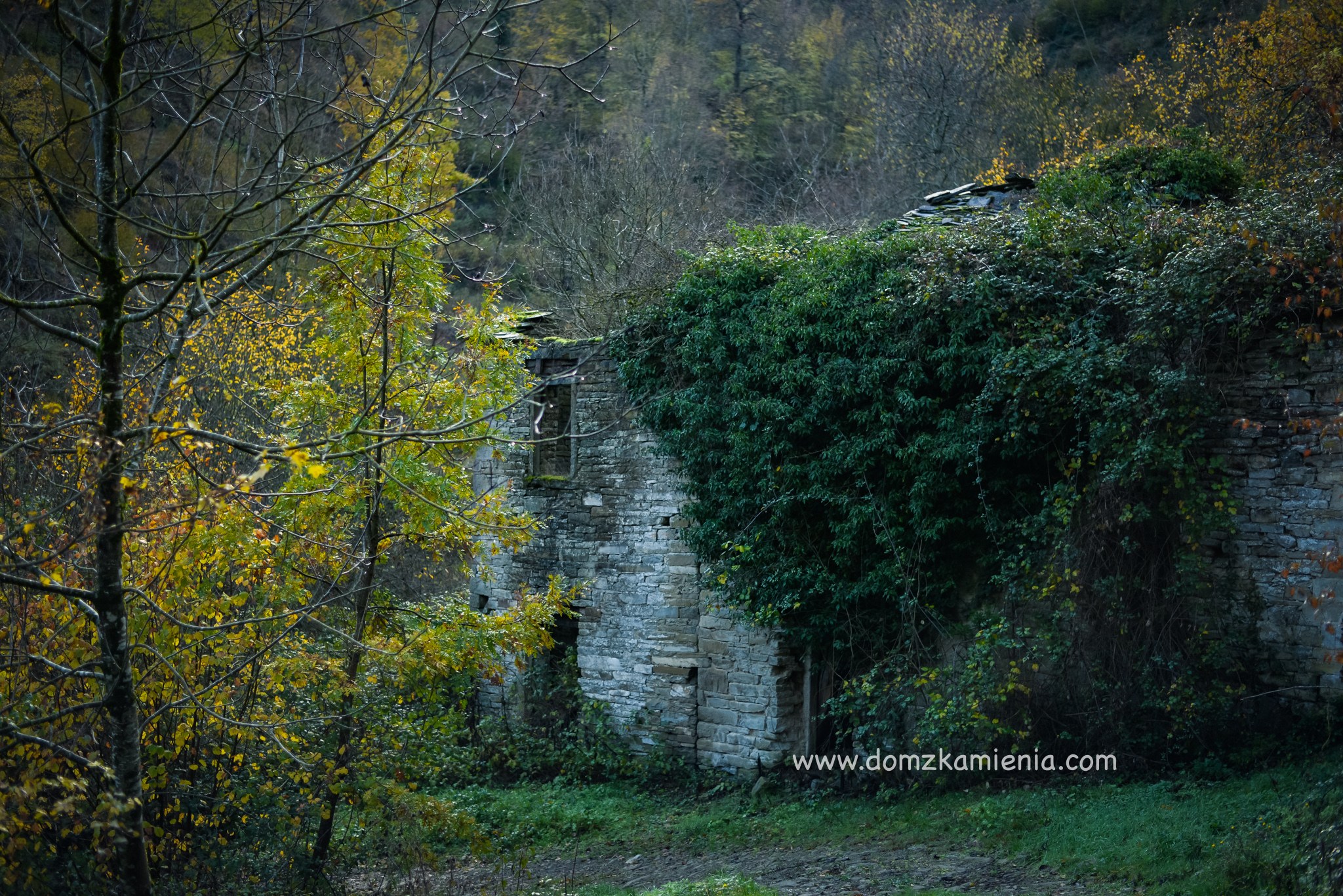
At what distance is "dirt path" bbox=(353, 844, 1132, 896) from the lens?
18.4 feet

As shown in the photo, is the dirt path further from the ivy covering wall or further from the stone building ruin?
the stone building ruin

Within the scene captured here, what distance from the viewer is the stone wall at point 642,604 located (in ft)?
29.5

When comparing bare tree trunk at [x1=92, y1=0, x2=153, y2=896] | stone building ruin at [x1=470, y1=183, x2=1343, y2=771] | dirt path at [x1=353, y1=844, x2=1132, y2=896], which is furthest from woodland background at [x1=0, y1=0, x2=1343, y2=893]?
dirt path at [x1=353, y1=844, x2=1132, y2=896]

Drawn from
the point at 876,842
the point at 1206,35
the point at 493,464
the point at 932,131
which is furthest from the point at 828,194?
the point at 876,842

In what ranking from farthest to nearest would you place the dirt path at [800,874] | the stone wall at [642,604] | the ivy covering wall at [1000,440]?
the stone wall at [642,604], the ivy covering wall at [1000,440], the dirt path at [800,874]

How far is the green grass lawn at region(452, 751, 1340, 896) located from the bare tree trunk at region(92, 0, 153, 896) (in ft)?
10.2

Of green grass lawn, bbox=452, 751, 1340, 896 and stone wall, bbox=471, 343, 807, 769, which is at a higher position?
stone wall, bbox=471, 343, 807, 769

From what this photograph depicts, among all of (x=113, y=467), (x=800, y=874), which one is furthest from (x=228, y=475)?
(x=800, y=874)

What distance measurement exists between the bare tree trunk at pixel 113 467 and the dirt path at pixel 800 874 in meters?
2.51

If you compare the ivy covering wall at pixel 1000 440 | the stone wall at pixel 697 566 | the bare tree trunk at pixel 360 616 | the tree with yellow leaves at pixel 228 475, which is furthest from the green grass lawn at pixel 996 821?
the tree with yellow leaves at pixel 228 475

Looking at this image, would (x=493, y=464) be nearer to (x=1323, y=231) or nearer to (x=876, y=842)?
(x=876, y=842)

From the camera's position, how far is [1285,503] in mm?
6480

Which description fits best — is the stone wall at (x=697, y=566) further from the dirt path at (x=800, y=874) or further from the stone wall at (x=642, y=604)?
the dirt path at (x=800, y=874)

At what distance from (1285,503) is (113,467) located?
6.81m
